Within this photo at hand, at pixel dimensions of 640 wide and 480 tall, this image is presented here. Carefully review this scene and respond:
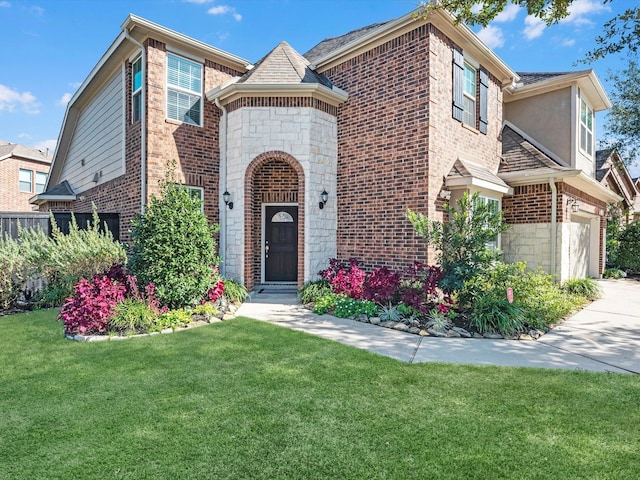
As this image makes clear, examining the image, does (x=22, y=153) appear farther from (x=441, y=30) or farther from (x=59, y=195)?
(x=441, y=30)

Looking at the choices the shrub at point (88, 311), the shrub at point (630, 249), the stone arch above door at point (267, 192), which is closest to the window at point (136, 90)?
the stone arch above door at point (267, 192)

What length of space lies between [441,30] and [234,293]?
7.53m

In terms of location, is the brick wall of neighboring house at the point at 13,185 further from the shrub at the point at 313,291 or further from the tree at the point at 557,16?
the tree at the point at 557,16

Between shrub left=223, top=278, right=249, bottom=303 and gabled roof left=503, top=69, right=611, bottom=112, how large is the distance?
1000cm

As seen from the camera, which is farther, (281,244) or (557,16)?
(281,244)

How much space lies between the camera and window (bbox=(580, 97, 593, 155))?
36.6 feet

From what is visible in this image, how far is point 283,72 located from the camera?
30.0ft

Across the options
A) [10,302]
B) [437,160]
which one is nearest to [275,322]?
[437,160]

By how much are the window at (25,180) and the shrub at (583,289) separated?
2997 centimetres

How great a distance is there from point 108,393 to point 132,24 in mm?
8514

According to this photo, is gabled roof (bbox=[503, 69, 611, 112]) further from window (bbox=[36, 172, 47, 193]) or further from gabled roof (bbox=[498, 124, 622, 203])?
window (bbox=[36, 172, 47, 193])

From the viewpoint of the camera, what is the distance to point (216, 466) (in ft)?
7.91

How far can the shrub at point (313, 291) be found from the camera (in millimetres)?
8013

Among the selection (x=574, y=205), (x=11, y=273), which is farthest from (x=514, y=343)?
(x=11, y=273)
